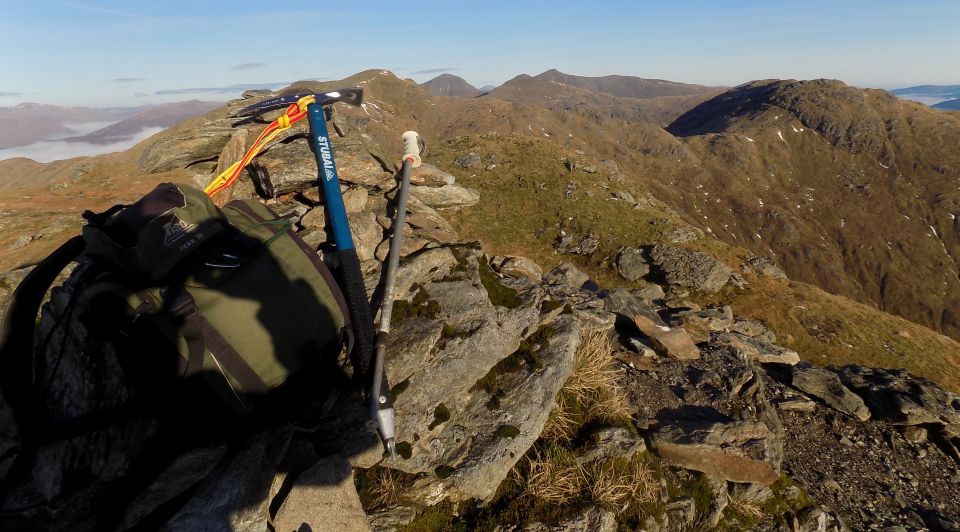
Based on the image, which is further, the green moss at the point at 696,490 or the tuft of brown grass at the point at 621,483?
the green moss at the point at 696,490

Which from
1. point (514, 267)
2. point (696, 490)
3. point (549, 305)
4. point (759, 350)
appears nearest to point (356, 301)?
point (549, 305)

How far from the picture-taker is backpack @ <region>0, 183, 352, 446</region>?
13.8 feet

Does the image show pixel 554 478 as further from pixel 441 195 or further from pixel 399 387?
pixel 441 195

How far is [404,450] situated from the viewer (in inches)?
227

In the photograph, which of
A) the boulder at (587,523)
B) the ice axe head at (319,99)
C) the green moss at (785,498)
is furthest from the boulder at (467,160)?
the boulder at (587,523)

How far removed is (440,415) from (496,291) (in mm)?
3092

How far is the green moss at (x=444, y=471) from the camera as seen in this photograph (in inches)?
226

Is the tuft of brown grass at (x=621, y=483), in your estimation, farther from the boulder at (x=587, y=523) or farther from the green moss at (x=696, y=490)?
the green moss at (x=696, y=490)

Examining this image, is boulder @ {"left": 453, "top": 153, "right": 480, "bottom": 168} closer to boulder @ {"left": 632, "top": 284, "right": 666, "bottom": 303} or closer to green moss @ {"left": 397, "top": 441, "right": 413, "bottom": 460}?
boulder @ {"left": 632, "top": 284, "right": 666, "bottom": 303}

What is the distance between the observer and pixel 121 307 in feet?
13.7

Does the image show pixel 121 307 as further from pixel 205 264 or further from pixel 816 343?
pixel 816 343

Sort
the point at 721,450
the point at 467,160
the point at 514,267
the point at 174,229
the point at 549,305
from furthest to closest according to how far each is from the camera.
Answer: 1. the point at 467,160
2. the point at 514,267
3. the point at 549,305
4. the point at 721,450
5. the point at 174,229

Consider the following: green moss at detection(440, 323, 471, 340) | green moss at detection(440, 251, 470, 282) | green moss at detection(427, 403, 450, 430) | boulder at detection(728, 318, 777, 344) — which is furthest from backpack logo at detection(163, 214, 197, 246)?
boulder at detection(728, 318, 777, 344)

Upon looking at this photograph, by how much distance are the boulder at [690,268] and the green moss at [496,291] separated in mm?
30615
